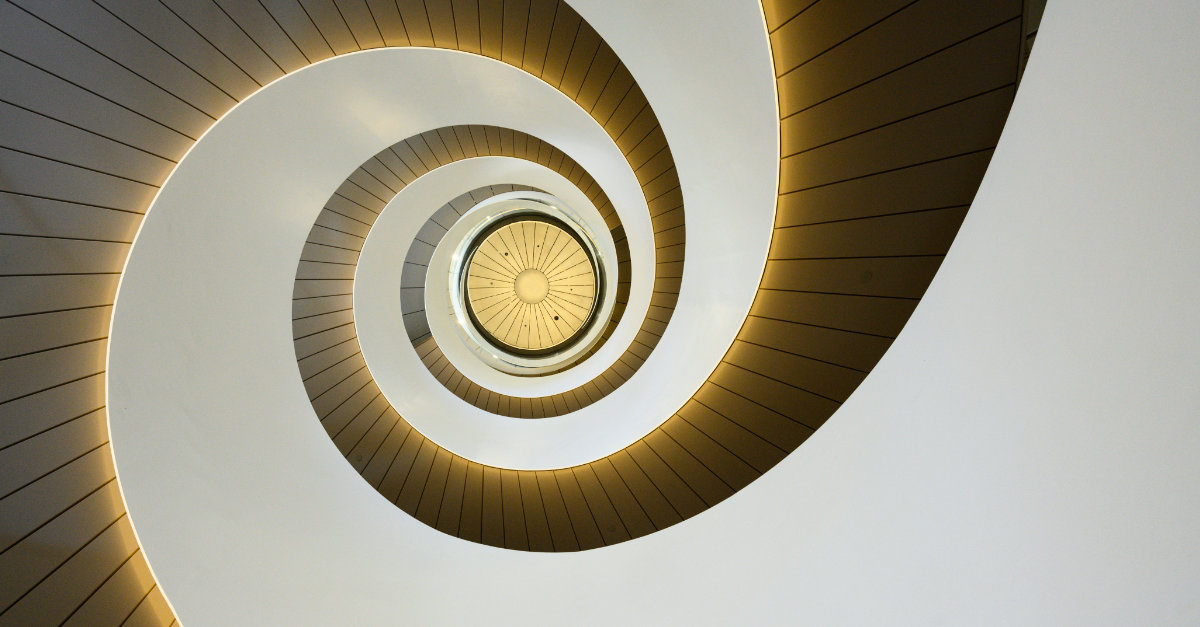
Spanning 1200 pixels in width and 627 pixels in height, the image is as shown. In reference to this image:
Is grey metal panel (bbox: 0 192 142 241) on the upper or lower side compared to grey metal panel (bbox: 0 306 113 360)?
upper

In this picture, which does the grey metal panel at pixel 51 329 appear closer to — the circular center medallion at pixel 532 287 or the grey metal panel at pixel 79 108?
the grey metal panel at pixel 79 108

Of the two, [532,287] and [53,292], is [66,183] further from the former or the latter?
[532,287]

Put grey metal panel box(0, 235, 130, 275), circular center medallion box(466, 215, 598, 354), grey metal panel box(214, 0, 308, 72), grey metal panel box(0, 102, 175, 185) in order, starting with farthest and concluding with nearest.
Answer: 1. circular center medallion box(466, 215, 598, 354)
2. grey metal panel box(214, 0, 308, 72)
3. grey metal panel box(0, 235, 130, 275)
4. grey metal panel box(0, 102, 175, 185)

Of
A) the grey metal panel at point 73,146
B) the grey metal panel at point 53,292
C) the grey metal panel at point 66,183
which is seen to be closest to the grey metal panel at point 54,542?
the grey metal panel at point 53,292

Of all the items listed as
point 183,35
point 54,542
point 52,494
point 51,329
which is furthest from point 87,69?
point 54,542

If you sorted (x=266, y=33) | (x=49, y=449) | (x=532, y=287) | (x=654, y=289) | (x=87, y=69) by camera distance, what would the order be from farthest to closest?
(x=532, y=287) < (x=654, y=289) < (x=266, y=33) < (x=49, y=449) < (x=87, y=69)

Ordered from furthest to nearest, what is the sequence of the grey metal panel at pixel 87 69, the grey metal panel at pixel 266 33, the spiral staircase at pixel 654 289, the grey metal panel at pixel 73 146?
the grey metal panel at pixel 266 33, the grey metal panel at pixel 73 146, the grey metal panel at pixel 87 69, the spiral staircase at pixel 654 289

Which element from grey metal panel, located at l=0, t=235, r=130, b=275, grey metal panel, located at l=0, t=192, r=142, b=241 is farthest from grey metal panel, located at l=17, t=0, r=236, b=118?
grey metal panel, located at l=0, t=235, r=130, b=275

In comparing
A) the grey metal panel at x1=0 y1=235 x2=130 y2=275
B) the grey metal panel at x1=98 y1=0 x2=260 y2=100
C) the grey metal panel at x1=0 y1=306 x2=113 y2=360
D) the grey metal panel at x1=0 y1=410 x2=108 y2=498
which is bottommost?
the grey metal panel at x1=0 y1=410 x2=108 y2=498

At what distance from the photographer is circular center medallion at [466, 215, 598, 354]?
1042 cm

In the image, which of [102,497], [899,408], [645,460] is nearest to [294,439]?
[102,497]

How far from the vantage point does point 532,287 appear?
11367mm

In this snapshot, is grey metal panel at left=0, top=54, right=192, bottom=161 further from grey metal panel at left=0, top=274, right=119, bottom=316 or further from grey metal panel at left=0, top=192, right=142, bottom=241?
grey metal panel at left=0, top=274, right=119, bottom=316

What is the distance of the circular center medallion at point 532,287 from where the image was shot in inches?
410
